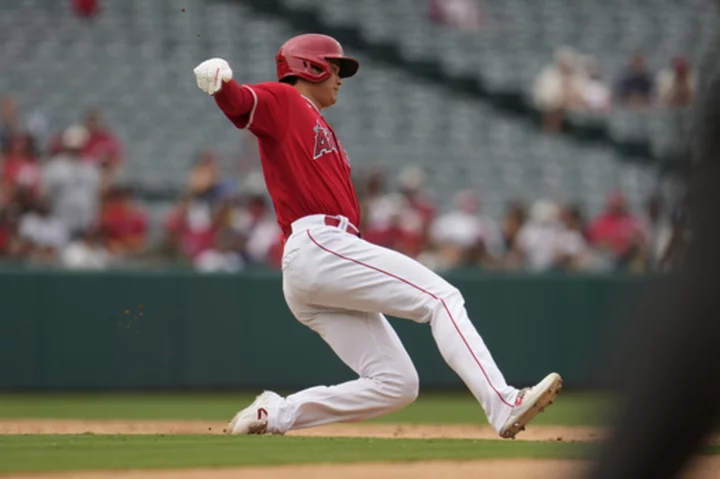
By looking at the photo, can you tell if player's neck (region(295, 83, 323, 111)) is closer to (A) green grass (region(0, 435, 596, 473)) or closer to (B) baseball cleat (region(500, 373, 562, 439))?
(A) green grass (region(0, 435, 596, 473))

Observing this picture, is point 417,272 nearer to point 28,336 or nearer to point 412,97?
point 28,336

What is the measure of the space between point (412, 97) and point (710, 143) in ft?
45.5

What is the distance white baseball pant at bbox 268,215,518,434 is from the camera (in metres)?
4.98

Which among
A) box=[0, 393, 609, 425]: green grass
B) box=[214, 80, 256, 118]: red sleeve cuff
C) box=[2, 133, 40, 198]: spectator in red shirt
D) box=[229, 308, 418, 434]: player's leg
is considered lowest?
box=[0, 393, 609, 425]: green grass

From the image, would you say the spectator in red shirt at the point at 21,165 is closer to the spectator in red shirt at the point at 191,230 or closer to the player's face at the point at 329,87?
the spectator in red shirt at the point at 191,230

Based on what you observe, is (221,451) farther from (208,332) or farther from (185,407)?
(208,332)

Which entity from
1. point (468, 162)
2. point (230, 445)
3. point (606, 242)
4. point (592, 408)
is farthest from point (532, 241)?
point (592, 408)

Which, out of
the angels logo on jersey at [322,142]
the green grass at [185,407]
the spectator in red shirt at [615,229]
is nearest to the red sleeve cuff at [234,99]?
the angels logo on jersey at [322,142]

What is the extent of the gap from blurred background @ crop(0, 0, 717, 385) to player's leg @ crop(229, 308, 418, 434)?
491 centimetres

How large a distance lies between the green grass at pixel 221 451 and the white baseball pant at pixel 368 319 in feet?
0.64

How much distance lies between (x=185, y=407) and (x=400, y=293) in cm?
475

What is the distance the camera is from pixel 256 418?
5.49m

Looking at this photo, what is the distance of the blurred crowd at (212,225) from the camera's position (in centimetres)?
1109

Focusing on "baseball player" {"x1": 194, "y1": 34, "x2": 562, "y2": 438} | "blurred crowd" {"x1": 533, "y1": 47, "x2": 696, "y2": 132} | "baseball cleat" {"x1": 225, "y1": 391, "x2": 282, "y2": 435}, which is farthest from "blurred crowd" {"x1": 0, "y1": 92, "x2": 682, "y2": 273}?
"baseball player" {"x1": 194, "y1": 34, "x2": 562, "y2": 438}
